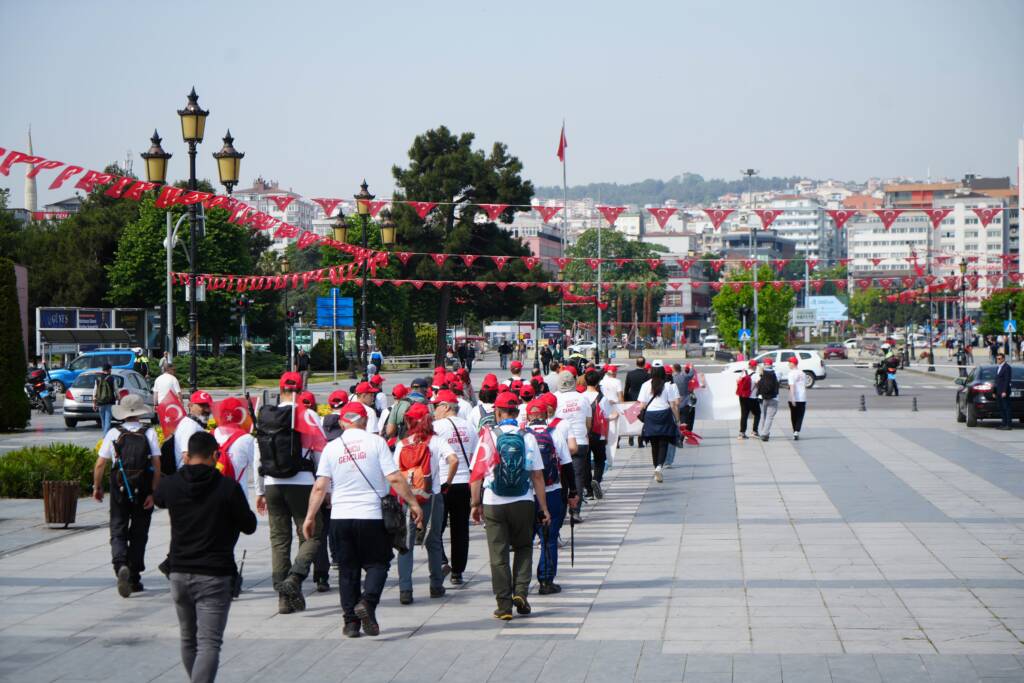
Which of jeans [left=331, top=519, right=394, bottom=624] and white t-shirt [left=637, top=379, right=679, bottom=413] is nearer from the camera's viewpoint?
jeans [left=331, top=519, right=394, bottom=624]

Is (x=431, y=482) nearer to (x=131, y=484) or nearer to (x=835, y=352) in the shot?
(x=131, y=484)

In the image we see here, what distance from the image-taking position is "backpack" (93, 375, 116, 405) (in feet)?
96.7

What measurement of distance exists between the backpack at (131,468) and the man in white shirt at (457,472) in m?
2.52

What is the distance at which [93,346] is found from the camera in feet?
216

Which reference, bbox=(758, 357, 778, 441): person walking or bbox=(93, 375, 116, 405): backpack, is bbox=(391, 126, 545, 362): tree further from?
bbox=(758, 357, 778, 441): person walking

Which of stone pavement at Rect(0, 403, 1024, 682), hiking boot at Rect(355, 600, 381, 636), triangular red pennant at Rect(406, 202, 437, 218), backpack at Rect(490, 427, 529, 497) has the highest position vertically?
triangular red pennant at Rect(406, 202, 437, 218)

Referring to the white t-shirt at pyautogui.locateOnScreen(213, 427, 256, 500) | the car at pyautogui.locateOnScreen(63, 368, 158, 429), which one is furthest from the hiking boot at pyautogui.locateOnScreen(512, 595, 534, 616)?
the car at pyautogui.locateOnScreen(63, 368, 158, 429)

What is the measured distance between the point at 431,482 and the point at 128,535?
8.92ft

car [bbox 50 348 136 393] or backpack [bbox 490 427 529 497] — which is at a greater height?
backpack [bbox 490 427 529 497]

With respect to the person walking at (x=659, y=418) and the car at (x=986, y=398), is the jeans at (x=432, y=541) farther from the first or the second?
the car at (x=986, y=398)

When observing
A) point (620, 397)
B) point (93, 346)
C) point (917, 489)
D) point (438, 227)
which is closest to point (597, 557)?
point (917, 489)

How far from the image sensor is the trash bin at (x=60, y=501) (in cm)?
1558

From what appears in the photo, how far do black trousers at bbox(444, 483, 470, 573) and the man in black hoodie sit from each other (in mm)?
4287

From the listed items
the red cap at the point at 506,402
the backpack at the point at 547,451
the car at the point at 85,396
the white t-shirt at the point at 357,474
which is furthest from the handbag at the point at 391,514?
the car at the point at 85,396
